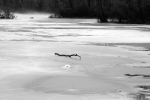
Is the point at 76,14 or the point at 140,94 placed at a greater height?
the point at 140,94

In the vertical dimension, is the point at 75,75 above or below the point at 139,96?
below

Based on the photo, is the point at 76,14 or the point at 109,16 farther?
the point at 76,14

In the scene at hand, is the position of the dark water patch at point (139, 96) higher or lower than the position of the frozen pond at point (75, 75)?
higher

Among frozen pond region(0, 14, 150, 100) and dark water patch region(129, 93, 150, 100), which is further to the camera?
frozen pond region(0, 14, 150, 100)

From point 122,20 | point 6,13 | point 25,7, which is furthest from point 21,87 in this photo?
point 25,7

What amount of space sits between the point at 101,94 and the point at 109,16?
35199 mm

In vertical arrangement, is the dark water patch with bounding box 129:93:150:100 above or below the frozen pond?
above

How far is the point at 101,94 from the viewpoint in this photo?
18.4 ft

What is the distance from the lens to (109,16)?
1592 inches

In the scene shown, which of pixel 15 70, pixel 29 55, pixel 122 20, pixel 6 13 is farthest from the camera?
pixel 6 13

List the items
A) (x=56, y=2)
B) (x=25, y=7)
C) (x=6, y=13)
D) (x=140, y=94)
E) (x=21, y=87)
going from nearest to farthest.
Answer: (x=140, y=94)
(x=21, y=87)
(x=6, y=13)
(x=56, y=2)
(x=25, y=7)

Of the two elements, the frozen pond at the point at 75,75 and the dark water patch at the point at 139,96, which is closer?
the dark water patch at the point at 139,96

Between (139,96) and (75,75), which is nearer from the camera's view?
(139,96)

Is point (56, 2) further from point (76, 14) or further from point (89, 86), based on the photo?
point (89, 86)
